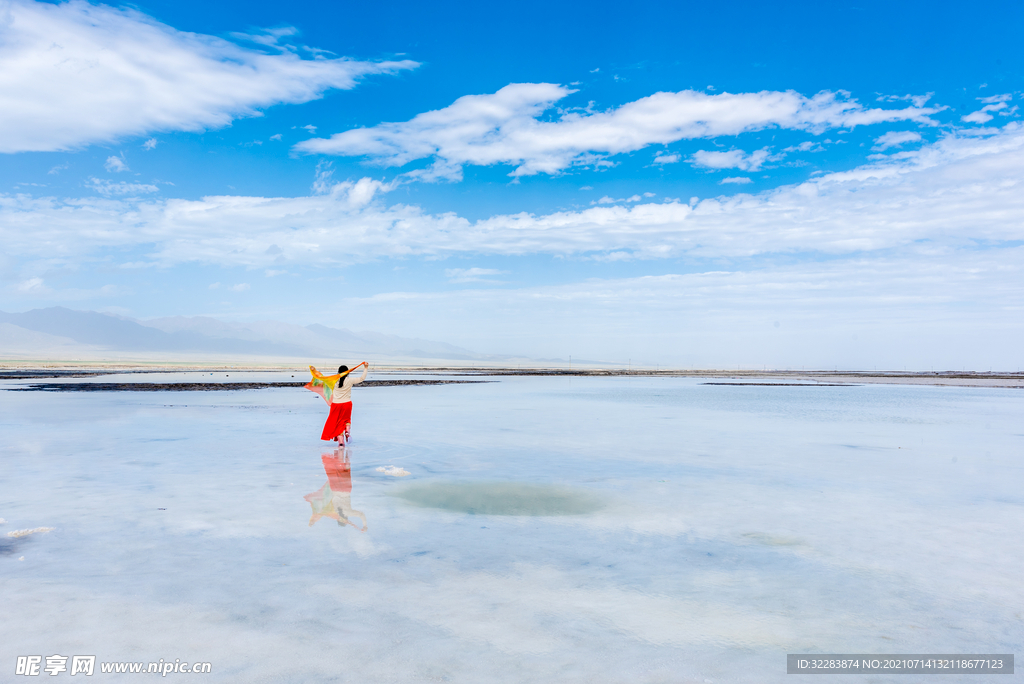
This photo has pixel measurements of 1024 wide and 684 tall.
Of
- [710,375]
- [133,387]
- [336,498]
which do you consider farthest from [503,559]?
[710,375]

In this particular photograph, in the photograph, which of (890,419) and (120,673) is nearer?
(120,673)

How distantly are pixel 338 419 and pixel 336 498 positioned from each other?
4.26 metres

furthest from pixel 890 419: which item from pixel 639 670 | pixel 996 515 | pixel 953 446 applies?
pixel 639 670

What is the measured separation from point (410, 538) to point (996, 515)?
7.27 m

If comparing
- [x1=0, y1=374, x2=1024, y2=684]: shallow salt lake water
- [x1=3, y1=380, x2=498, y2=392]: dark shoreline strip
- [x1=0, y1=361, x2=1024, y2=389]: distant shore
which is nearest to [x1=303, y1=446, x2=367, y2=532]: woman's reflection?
[x1=0, y1=374, x2=1024, y2=684]: shallow salt lake water

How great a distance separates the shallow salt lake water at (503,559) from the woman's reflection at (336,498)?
0.06 metres

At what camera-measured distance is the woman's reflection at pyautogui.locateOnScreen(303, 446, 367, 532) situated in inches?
286

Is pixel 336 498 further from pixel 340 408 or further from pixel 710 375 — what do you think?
pixel 710 375

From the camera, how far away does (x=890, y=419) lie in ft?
67.4

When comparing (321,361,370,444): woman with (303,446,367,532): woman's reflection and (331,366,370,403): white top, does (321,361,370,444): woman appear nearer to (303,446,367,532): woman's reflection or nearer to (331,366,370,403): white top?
(331,366,370,403): white top

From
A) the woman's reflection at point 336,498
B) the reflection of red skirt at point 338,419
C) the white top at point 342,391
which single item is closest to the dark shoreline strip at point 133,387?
the reflection of red skirt at point 338,419

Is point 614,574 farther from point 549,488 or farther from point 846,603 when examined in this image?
point 549,488

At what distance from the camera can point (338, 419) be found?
1230 cm

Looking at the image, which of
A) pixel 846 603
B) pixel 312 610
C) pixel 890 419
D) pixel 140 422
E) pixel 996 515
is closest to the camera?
pixel 312 610
